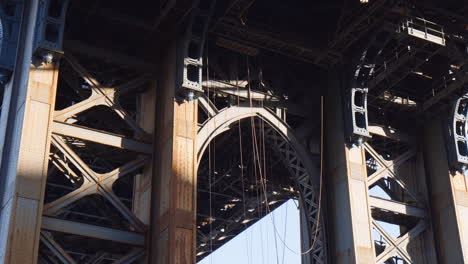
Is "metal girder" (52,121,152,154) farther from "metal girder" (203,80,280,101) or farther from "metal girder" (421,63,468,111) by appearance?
"metal girder" (421,63,468,111)

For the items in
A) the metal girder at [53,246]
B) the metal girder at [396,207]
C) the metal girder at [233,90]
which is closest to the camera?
the metal girder at [53,246]

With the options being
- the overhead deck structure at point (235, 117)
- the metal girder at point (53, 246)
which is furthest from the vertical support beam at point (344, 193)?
the metal girder at point (53, 246)

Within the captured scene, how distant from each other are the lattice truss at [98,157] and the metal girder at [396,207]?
7581 mm

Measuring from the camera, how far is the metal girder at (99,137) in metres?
22.0

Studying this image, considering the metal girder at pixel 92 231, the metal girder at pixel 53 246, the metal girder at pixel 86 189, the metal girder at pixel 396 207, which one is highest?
the metal girder at pixel 396 207

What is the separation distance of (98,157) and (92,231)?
3.00 m

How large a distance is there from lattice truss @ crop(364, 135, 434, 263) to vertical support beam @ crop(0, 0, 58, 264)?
417 inches

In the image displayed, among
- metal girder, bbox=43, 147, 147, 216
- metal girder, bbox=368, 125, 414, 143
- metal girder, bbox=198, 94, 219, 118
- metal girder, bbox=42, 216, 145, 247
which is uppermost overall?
metal girder, bbox=368, 125, 414, 143

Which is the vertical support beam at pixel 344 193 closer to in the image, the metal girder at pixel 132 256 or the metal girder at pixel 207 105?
the metal girder at pixel 207 105

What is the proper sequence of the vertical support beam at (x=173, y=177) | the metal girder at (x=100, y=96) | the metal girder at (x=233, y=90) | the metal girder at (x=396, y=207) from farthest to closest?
the metal girder at (x=396, y=207) → the metal girder at (x=233, y=90) → the metal girder at (x=100, y=96) → the vertical support beam at (x=173, y=177)

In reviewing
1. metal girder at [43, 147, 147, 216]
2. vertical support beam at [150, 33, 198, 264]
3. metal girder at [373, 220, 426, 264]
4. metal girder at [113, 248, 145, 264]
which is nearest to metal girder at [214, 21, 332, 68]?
vertical support beam at [150, 33, 198, 264]

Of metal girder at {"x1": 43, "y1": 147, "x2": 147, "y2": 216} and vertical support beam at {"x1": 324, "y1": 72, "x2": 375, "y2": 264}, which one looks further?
vertical support beam at {"x1": 324, "y1": 72, "x2": 375, "y2": 264}

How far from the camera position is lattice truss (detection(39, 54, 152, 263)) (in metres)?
21.0

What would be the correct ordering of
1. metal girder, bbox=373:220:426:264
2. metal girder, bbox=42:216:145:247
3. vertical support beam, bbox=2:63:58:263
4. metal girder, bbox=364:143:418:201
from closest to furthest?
vertical support beam, bbox=2:63:58:263 < metal girder, bbox=42:216:145:247 < metal girder, bbox=373:220:426:264 < metal girder, bbox=364:143:418:201
